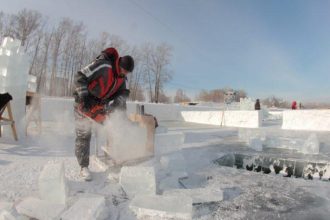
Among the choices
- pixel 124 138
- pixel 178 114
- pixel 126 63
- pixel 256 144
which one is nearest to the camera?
pixel 126 63

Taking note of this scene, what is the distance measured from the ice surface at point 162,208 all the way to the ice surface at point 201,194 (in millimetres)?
227

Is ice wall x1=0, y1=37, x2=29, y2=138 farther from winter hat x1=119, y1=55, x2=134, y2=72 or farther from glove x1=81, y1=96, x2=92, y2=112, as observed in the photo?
winter hat x1=119, y1=55, x2=134, y2=72

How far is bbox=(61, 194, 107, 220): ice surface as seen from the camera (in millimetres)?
1975

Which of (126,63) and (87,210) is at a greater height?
(126,63)

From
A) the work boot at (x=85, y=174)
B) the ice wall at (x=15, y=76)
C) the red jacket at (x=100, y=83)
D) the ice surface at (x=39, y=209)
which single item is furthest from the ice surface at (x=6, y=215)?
the ice wall at (x=15, y=76)

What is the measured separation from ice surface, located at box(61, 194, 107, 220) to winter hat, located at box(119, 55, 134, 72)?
60.2 inches

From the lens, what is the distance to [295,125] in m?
11.9

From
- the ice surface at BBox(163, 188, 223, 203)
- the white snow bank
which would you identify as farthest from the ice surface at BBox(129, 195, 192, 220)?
the white snow bank

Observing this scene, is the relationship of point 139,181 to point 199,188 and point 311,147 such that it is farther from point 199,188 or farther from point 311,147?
point 311,147

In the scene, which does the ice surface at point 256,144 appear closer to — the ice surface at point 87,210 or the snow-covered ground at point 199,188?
the snow-covered ground at point 199,188

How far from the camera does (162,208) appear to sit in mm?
2182

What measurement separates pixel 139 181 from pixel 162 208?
47 cm

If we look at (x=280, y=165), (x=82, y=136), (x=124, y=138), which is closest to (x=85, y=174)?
(x=82, y=136)

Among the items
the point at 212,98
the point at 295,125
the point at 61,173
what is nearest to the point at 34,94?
the point at 61,173
